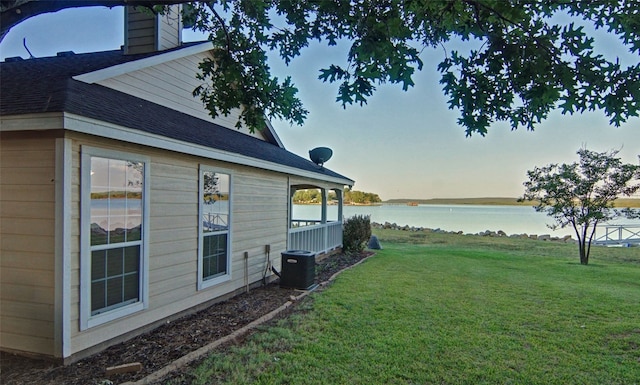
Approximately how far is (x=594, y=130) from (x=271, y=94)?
44.4ft

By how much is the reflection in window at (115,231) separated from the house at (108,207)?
1cm

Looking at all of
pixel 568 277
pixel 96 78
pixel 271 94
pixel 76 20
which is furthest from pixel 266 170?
pixel 568 277

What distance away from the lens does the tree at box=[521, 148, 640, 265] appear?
11820 millimetres

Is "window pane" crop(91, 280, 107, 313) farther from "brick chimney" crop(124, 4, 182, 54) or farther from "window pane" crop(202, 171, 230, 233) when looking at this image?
"brick chimney" crop(124, 4, 182, 54)

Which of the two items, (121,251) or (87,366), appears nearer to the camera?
(87,366)

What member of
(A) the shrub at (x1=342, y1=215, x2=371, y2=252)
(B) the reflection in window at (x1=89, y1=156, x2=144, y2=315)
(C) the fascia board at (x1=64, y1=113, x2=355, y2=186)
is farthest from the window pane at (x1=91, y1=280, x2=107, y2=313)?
(A) the shrub at (x1=342, y1=215, x2=371, y2=252)

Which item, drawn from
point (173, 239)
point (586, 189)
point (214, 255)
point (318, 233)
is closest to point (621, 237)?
point (586, 189)

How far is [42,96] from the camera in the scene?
3.58 metres

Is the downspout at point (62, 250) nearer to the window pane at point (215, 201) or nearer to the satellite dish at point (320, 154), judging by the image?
the window pane at point (215, 201)

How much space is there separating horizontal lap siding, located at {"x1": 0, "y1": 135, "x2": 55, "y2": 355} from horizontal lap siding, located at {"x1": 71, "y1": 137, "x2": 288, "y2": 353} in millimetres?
248

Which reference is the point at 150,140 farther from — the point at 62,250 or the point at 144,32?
the point at 144,32

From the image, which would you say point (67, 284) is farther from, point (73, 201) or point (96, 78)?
point (96, 78)

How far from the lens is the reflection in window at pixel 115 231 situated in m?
3.79

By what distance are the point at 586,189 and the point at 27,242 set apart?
50.2ft
